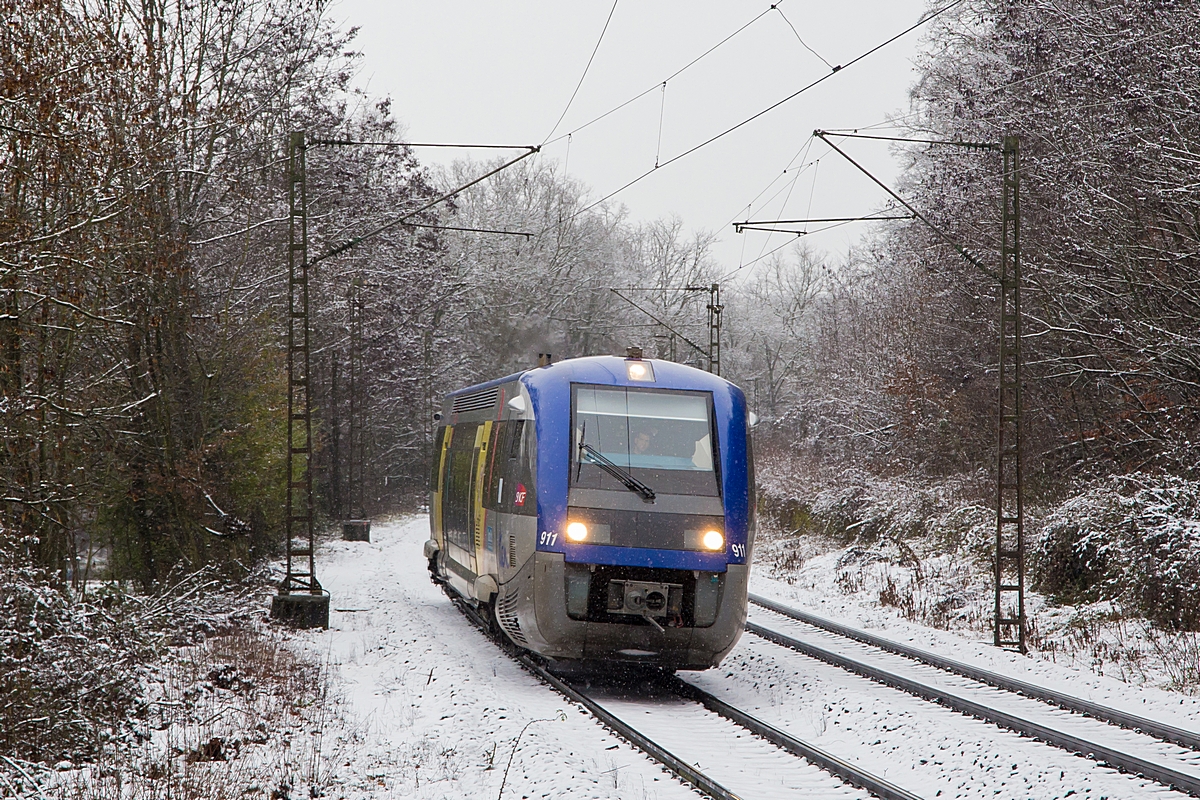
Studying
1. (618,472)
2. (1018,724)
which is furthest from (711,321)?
(1018,724)

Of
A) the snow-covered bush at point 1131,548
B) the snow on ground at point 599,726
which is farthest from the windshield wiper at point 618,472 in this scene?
the snow-covered bush at point 1131,548

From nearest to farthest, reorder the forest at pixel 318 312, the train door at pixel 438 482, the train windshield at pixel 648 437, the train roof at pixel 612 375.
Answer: the forest at pixel 318 312 → the train windshield at pixel 648 437 → the train roof at pixel 612 375 → the train door at pixel 438 482

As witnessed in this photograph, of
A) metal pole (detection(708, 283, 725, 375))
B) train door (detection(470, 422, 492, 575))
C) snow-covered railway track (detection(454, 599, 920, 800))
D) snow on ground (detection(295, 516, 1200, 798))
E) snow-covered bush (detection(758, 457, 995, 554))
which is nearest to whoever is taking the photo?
snow-covered railway track (detection(454, 599, 920, 800))

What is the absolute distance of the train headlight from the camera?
34.5 ft

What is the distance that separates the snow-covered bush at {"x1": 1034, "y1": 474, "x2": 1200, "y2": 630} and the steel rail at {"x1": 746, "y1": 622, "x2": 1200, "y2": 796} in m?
4.08

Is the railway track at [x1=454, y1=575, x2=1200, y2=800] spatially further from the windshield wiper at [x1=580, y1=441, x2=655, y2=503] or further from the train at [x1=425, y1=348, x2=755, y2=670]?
the windshield wiper at [x1=580, y1=441, x2=655, y2=503]

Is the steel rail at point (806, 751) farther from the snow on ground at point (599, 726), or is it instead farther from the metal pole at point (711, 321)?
the metal pole at point (711, 321)

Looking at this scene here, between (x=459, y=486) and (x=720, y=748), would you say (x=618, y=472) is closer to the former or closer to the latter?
(x=720, y=748)

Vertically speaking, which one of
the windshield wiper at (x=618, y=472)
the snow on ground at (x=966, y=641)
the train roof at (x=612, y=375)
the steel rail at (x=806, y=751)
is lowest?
the snow on ground at (x=966, y=641)

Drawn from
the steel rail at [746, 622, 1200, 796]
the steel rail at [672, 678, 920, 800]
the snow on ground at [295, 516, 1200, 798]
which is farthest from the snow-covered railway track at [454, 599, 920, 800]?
the steel rail at [746, 622, 1200, 796]

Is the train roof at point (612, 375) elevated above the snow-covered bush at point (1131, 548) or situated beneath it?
elevated above

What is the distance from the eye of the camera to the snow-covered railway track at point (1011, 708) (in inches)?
308

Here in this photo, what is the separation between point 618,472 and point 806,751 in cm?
340

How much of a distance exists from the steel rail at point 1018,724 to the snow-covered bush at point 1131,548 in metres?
4.08
